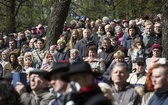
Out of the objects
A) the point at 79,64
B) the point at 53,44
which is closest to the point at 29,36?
the point at 53,44

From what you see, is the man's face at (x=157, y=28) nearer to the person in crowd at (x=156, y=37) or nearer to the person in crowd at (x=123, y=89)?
the person in crowd at (x=156, y=37)

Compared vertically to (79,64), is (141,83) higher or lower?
lower

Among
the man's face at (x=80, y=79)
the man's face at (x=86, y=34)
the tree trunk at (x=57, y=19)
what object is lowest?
the man's face at (x=80, y=79)

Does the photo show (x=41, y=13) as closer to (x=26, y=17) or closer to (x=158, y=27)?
(x=26, y=17)

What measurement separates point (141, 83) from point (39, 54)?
523 cm

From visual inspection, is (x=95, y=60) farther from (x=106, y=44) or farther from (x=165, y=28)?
(x=165, y=28)

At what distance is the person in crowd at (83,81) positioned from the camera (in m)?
4.47

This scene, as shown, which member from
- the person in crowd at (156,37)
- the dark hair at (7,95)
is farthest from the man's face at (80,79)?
the person in crowd at (156,37)

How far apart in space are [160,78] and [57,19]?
8.70 m

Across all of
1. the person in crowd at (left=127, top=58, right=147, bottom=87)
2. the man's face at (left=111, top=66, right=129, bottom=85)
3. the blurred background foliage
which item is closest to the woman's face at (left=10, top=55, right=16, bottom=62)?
the person in crowd at (left=127, top=58, right=147, bottom=87)

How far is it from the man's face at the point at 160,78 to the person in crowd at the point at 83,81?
5.26 feet

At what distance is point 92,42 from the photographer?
524 inches

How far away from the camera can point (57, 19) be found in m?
14.4

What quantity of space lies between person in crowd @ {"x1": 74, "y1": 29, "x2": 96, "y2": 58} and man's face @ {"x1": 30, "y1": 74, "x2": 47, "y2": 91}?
20.5 ft
